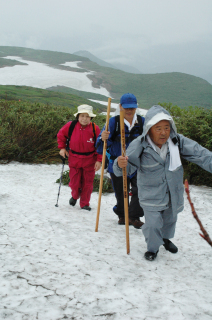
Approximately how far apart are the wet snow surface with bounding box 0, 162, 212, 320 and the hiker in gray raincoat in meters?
0.44

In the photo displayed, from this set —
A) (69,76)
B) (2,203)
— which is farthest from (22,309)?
(69,76)

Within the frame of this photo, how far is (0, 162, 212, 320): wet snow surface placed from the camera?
214cm

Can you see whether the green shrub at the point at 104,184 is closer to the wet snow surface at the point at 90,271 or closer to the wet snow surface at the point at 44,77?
the wet snow surface at the point at 90,271

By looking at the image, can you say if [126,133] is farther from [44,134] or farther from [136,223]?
[44,134]

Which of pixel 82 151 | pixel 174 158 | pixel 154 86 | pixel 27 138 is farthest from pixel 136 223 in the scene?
pixel 154 86

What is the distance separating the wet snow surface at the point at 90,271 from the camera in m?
2.14

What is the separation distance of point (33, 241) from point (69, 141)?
2.12m

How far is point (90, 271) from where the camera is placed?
271 cm

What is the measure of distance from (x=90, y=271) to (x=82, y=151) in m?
2.49

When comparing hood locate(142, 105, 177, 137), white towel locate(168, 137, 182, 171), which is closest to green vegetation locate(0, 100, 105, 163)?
hood locate(142, 105, 177, 137)

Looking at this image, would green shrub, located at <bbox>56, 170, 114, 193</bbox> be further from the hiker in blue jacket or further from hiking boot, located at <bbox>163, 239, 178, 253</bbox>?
hiking boot, located at <bbox>163, 239, 178, 253</bbox>

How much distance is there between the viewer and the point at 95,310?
2125 millimetres

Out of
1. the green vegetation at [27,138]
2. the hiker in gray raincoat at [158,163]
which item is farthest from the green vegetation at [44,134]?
the hiker in gray raincoat at [158,163]

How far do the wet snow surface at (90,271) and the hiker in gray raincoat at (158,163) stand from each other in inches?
17.5
